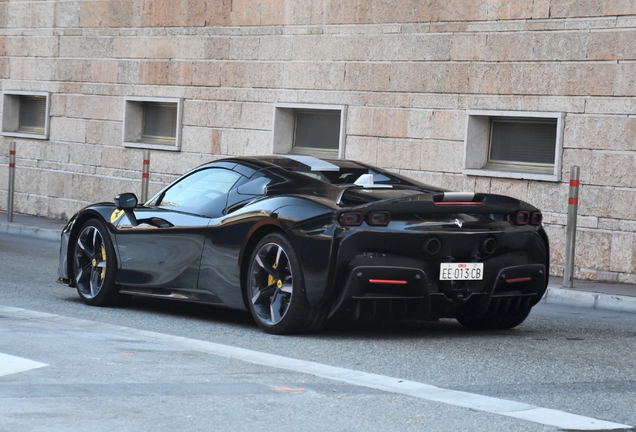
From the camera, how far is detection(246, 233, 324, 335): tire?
710cm

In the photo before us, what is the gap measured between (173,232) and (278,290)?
128cm

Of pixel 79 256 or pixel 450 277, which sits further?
pixel 79 256

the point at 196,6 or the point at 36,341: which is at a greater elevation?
the point at 196,6

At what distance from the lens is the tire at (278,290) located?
23.3ft

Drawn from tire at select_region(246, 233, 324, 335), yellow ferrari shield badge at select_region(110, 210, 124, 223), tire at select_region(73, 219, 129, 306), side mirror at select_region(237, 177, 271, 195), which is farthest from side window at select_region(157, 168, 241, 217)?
tire at select_region(246, 233, 324, 335)

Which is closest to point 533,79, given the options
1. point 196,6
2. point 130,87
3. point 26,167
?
point 196,6

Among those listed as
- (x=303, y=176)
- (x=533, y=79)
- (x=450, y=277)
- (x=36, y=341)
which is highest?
(x=533, y=79)

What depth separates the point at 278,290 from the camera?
23.9 ft

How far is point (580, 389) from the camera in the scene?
5785 mm

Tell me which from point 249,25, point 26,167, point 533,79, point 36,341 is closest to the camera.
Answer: point 36,341

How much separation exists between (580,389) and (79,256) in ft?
15.1

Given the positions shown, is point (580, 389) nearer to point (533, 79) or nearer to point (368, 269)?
point (368, 269)

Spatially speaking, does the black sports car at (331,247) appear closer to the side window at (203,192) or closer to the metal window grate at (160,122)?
the side window at (203,192)

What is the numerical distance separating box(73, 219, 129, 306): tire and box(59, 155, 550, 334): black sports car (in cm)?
18
